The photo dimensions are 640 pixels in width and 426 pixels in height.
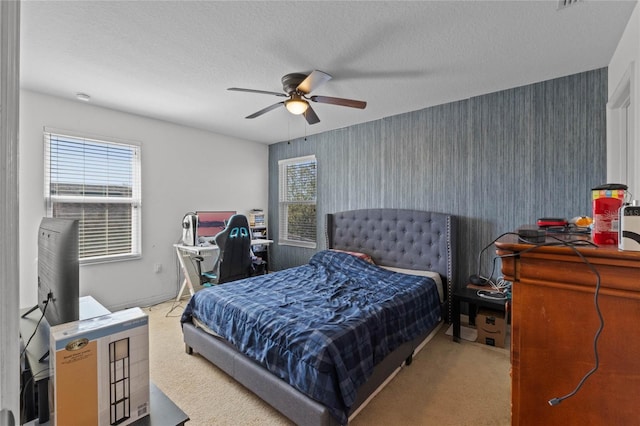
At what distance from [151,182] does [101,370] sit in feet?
11.5

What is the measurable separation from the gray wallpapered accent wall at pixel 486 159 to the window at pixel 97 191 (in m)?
2.81

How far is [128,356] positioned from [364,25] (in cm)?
221

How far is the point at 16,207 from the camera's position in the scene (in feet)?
1.29

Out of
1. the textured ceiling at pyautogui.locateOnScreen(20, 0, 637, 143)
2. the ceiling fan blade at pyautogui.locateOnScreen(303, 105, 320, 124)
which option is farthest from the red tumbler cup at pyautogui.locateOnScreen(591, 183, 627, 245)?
the ceiling fan blade at pyautogui.locateOnScreen(303, 105, 320, 124)

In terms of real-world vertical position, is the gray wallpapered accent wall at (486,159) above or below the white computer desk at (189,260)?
above

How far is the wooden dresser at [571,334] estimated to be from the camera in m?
0.76

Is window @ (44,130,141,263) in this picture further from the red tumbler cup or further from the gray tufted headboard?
the red tumbler cup

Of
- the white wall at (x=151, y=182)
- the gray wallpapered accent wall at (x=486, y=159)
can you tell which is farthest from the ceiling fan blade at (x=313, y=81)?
the white wall at (x=151, y=182)

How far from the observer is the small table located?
8.64ft

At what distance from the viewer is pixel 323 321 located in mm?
1920

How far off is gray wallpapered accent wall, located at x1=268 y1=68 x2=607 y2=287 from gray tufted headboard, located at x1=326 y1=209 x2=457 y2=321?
0.60ft

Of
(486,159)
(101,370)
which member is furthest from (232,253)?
(486,159)

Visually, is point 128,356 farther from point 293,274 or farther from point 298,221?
point 298,221

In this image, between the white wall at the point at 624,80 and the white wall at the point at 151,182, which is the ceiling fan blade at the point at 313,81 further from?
the white wall at the point at 151,182
